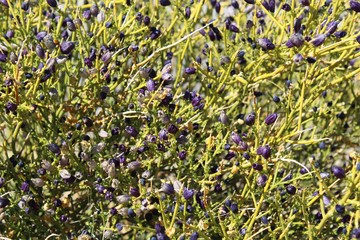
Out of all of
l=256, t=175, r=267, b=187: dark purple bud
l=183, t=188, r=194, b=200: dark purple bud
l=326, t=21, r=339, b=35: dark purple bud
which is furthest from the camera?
l=326, t=21, r=339, b=35: dark purple bud

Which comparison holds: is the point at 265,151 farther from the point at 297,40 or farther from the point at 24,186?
the point at 24,186

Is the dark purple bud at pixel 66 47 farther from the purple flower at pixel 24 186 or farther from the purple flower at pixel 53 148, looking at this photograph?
the purple flower at pixel 24 186

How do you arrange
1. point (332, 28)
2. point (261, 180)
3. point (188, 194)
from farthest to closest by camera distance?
1. point (332, 28)
2. point (261, 180)
3. point (188, 194)

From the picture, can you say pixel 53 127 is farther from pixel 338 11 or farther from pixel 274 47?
pixel 338 11

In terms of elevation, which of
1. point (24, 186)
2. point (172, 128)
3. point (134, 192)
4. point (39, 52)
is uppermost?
point (39, 52)

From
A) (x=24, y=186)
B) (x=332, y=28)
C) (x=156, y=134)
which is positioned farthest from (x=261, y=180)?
(x=24, y=186)

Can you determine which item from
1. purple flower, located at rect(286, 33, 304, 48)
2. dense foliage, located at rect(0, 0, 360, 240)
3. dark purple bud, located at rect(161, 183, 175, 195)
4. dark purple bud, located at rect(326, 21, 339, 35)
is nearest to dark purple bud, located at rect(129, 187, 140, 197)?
dense foliage, located at rect(0, 0, 360, 240)

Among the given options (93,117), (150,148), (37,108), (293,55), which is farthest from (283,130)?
(37,108)

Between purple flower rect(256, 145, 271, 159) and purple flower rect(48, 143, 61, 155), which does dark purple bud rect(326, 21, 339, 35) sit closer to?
purple flower rect(256, 145, 271, 159)
